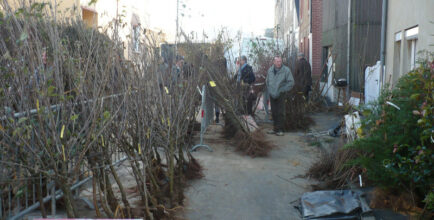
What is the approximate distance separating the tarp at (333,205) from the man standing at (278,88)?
16.3ft

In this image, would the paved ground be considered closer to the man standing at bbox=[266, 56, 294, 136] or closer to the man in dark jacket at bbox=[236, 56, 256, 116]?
the man standing at bbox=[266, 56, 294, 136]

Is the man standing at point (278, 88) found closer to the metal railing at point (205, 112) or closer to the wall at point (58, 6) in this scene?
the metal railing at point (205, 112)

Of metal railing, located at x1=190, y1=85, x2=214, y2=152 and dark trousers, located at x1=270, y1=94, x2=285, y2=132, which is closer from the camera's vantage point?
metal railing, located at x1=190, y1=85, x2=214, y2=152

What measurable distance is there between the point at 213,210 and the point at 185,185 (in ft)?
2.99

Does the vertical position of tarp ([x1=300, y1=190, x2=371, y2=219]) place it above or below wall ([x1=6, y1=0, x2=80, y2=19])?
below

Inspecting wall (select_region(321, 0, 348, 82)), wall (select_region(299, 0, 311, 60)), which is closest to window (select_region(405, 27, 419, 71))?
wall (select_region(321, 0, 348, 82))

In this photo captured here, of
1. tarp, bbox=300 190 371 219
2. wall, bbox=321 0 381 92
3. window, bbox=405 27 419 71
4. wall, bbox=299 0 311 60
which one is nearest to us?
tarp, bbox=300 190 371 219

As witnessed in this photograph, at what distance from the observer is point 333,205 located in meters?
4.88

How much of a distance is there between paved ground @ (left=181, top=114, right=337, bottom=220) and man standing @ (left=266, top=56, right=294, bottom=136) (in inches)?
47.4

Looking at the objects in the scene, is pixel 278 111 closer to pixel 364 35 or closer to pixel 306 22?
pixel 364 35

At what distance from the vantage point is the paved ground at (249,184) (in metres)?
5.20

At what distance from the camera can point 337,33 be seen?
15320 mm

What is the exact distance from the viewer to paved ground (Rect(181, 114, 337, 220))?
5.20 m

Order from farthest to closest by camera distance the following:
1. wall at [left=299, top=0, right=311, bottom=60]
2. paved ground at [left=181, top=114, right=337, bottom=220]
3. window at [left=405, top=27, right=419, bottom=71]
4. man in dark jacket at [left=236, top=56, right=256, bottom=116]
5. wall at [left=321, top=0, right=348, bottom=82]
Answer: wall at [left=299, top=0, right=311, bottom=60] < wall at [left=321, top=0, right=348, bottom=82] < man in dark jacket at [left=236, top=56, right=256, bottom=116] < window at [left=405, top=27, right=419, bottom=71] < paved ground at [left=181, top=114, right=337, bottom=220]
